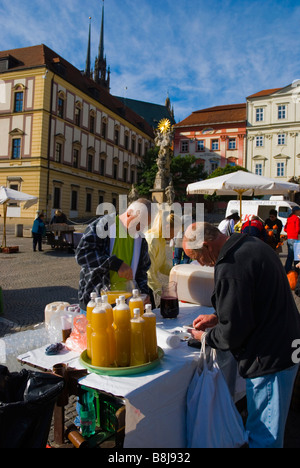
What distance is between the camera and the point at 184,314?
10.8 ft

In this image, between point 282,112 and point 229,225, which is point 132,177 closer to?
point 282,112

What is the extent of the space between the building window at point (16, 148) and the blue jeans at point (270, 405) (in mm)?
32982

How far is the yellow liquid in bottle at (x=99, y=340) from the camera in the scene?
6.62 ft

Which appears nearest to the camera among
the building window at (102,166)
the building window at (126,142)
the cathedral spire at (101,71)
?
the building window at (102,166)

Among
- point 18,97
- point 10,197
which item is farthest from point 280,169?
point 10,197

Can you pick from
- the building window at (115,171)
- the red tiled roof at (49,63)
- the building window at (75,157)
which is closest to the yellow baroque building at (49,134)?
the red tiled roof at (49,63)

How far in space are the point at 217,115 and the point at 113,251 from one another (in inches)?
1984

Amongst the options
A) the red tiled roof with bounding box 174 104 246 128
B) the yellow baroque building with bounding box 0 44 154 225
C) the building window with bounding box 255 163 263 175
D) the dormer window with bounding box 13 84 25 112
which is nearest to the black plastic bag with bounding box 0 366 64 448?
the yellow baroque building with bounding box 0 44 154 225

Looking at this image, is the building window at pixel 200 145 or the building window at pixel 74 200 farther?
the building window at pixel 200 145

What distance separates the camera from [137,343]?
6.81 ft

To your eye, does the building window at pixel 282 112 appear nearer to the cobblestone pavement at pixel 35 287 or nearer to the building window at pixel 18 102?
the building window at pixel 18 102

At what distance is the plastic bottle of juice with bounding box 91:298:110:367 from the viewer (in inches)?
79.4
